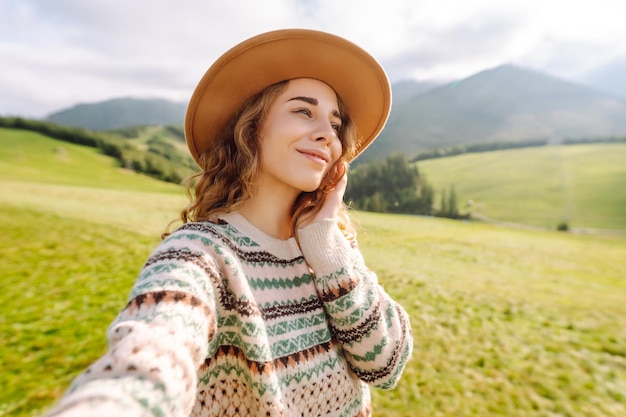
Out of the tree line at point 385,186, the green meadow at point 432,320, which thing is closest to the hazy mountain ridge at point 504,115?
the tree line at point 385,186

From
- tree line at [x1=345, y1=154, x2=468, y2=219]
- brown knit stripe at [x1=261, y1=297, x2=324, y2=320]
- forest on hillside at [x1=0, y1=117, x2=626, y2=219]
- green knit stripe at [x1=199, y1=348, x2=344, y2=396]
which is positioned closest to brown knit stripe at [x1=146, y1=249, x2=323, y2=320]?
brown knit stripe at [x1=261, y1=297, x2=324, y2=320]

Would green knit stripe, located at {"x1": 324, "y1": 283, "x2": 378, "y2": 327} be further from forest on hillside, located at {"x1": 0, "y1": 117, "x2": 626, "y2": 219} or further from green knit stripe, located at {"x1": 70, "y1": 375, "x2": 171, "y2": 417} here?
forest on hillside, located at {"x1": 0, "y1": 117, "x2": 626, "y2": 219}

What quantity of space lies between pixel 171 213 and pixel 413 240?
1262 cm

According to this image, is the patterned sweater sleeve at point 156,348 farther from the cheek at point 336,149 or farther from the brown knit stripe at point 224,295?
the cheek at point 336,149

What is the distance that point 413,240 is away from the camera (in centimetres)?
1652

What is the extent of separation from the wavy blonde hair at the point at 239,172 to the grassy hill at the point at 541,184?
5986 centimetres

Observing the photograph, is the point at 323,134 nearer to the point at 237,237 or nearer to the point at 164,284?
the point at 237,237

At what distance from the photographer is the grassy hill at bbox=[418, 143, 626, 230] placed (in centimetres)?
5859

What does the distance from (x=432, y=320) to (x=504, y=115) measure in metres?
194

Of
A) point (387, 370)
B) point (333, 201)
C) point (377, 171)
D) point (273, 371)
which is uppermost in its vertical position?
point (377, 171)

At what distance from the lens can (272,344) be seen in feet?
5.09

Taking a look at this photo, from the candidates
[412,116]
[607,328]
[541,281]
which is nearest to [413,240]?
[541,281]

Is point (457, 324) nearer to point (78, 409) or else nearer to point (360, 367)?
point (360, 367)

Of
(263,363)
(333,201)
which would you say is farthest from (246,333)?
(333,201)
